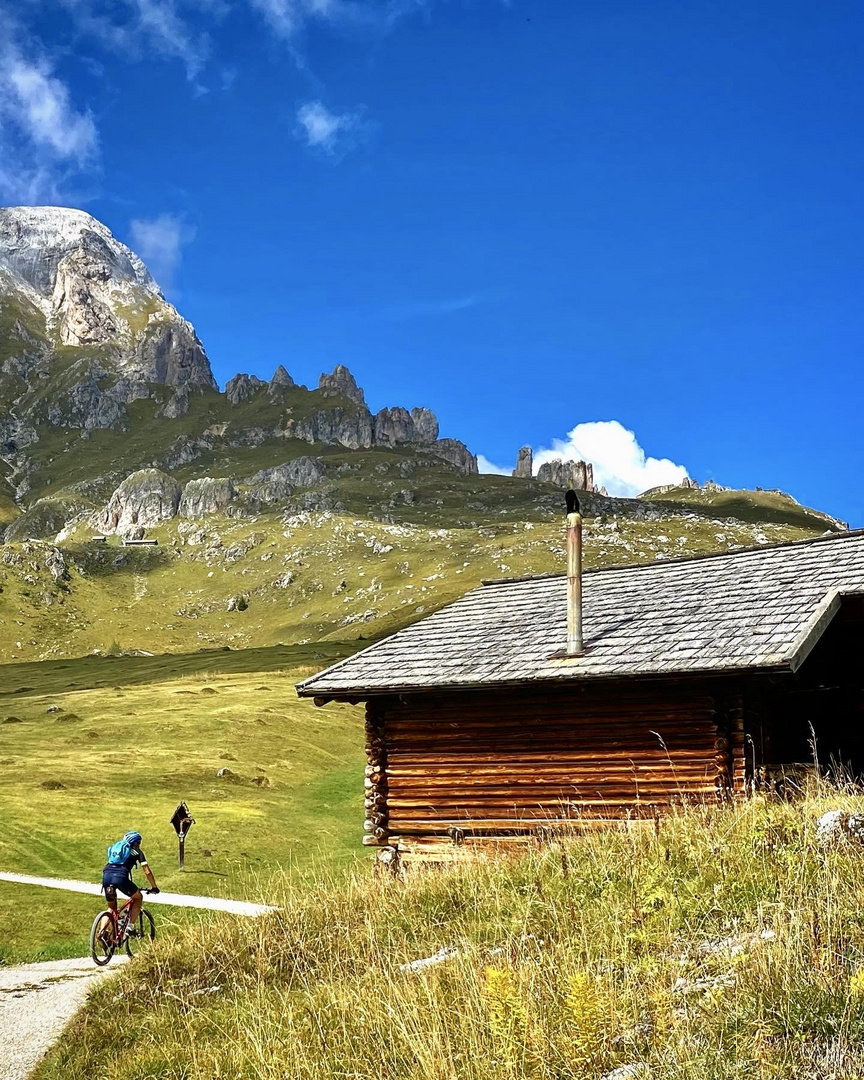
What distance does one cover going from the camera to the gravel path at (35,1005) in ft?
34.2

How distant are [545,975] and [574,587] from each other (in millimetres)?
12938

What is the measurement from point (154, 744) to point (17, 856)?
967 inches

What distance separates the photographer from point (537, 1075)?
548 centimetres

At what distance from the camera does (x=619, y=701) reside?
18.5 meters

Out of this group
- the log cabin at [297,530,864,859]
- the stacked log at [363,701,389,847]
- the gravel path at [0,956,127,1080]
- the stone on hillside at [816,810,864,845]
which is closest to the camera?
the stone on hillside at [816,810,864,845]

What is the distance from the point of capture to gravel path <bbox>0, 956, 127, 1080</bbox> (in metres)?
10.4

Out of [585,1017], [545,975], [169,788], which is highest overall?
[585,1017]

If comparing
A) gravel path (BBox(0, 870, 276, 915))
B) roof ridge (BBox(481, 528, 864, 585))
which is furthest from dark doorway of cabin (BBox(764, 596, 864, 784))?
gravel path (BBox(0, 870, 276, 915))

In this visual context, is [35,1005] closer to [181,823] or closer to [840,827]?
[840,827]

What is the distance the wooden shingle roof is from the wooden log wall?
89 centimetres

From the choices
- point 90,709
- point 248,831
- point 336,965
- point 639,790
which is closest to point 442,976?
point 336,965

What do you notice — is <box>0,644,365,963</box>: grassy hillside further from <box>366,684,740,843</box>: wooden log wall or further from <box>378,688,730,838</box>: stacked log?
<box>378,688,730,838</box>: stacked log

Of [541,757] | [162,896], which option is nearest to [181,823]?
[162,896]

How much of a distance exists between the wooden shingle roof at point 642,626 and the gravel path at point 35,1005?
734 centimetres
